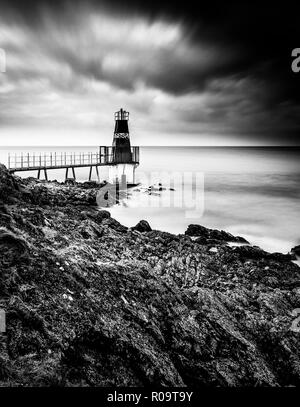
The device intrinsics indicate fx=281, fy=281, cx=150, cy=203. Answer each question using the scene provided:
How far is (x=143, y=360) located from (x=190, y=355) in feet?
3.67

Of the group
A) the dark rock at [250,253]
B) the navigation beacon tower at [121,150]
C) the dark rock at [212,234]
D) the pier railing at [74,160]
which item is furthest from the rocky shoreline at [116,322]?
the navigation beacon tower at [121,150]

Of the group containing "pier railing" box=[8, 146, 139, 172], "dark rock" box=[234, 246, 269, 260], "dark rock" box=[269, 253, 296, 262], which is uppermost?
"pier railing" box=[8, 146, 139, 172]

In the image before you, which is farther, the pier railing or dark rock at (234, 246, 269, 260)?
the pier railing

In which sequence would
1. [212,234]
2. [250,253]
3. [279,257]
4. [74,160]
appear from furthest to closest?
1. [74,160]
2. [212,234]
3. [279,257]
4. [250,253]

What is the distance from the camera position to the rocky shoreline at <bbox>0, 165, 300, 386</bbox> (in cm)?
404

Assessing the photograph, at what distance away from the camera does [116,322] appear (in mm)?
4875

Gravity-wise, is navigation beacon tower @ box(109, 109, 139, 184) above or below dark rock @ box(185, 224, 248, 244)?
above

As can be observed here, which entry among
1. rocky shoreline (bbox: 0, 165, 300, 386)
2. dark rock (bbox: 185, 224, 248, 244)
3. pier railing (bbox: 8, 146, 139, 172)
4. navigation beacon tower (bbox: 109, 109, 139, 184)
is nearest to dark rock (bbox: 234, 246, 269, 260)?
dark rock (bbox: 185, 224, 248, 244)

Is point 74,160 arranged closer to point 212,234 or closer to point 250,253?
point 212,234

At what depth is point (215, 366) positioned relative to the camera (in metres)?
5.04

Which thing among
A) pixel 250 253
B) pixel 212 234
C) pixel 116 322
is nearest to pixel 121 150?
pixel 212 234

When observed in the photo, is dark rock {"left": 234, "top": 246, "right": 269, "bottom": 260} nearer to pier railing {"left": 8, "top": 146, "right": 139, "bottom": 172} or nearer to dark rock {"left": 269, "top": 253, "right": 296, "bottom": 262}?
dark rock {"left": 269, "top": 253, "right": 296, "bottom": 262}
